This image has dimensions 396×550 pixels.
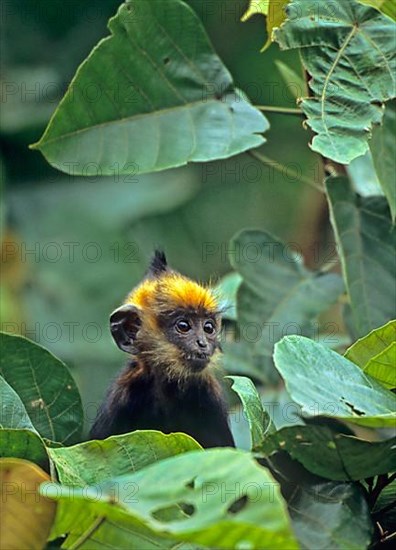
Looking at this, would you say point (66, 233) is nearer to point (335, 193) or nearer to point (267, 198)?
point (267, 198)

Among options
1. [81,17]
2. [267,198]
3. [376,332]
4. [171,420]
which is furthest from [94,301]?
[376,332]

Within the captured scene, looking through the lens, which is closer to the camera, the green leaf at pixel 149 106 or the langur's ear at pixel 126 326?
the green leaf at pixel 149 106

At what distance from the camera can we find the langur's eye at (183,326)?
3299 millimetres

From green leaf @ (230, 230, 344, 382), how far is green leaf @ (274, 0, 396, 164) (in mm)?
888

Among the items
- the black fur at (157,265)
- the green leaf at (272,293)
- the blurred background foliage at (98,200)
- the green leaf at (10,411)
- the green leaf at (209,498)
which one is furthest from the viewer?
the blurred background foliage at (98,200)

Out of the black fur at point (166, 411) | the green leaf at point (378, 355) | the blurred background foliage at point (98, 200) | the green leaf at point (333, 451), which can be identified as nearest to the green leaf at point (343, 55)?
the green leaf at point (378, 355)

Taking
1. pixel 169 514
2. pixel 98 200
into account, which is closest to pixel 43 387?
pixel 169 514

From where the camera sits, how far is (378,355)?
5.90 feet

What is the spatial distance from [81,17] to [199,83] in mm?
3614

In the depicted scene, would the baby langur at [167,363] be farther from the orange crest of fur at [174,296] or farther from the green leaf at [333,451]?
the green leaf at [333,451]

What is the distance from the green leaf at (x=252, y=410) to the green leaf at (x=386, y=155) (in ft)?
2.92

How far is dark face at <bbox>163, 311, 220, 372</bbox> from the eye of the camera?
3172mm

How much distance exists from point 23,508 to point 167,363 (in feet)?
5.33

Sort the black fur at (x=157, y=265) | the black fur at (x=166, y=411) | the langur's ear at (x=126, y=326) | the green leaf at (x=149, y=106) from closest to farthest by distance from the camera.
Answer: the green leaf at (x=149, y=106), the black fur at (x=166, y=411), the langur's ear at (x=126, y=326), the black fur at (x=157, y=265)
